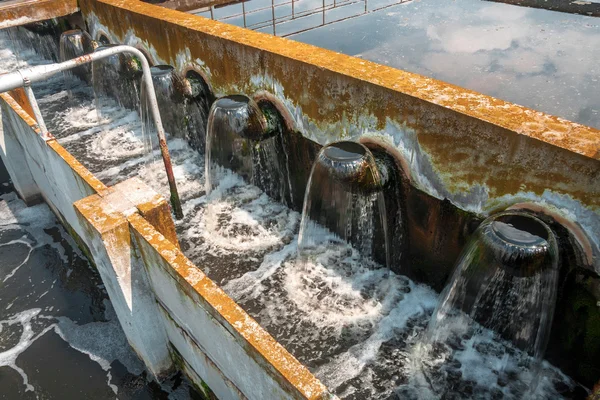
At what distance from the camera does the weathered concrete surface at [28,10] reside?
9438 mm

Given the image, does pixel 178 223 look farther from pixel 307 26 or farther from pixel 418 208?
pixel 307 26

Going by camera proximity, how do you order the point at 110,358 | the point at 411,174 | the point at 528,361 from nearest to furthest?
the point at 528,361 < the point at 411,174 < the point at 110,358

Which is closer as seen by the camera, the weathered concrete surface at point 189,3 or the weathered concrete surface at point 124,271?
the weathered concrete surface at point 124,271

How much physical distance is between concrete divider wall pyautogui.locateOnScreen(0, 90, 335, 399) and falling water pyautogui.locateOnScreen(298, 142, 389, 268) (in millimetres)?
1757

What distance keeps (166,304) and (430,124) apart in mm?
3278

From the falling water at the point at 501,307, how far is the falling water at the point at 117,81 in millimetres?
7358

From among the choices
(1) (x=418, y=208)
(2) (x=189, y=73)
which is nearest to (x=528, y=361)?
(1) (x=418, y=208)

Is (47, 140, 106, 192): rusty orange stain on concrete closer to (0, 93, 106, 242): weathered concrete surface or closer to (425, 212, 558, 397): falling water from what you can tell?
(0, 93, 106, 242): weathered concrete surface

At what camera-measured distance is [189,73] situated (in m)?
7.87

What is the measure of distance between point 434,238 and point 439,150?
42.6 inches

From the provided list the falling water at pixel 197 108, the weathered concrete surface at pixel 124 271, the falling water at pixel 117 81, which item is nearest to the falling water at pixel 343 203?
the weathered concrete surface at pixel 124 271

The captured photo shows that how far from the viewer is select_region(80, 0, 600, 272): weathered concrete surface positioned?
385cm

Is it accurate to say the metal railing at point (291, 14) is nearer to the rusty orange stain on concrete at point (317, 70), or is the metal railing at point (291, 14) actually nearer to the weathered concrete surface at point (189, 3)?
the weathered concrete surface at point (189, 3)

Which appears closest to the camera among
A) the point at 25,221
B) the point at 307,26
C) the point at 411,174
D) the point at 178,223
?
the point at 411,174
